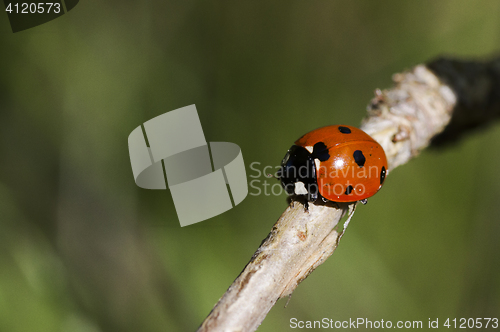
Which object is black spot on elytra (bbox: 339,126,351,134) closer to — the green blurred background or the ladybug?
the ladybug

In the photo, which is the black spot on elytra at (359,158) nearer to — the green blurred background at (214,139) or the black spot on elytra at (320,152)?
the black spot on elytra at (320,152)

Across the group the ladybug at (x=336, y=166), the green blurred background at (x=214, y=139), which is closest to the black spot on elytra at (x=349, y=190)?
the ladybug at (x=336, y=166)

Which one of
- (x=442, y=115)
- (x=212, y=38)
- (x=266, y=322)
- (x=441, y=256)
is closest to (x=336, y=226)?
(x=442, y=115)

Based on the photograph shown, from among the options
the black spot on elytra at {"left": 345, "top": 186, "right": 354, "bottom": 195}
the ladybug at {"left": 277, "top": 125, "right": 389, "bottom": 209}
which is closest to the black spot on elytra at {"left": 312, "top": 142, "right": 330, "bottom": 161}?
the ladybug at {"left": 277, "top": 125, "right": 389, "bottom": 209}

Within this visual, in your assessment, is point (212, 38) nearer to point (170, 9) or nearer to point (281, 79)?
point (170, 9)

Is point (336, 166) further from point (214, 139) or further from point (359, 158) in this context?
point (214, 139)
